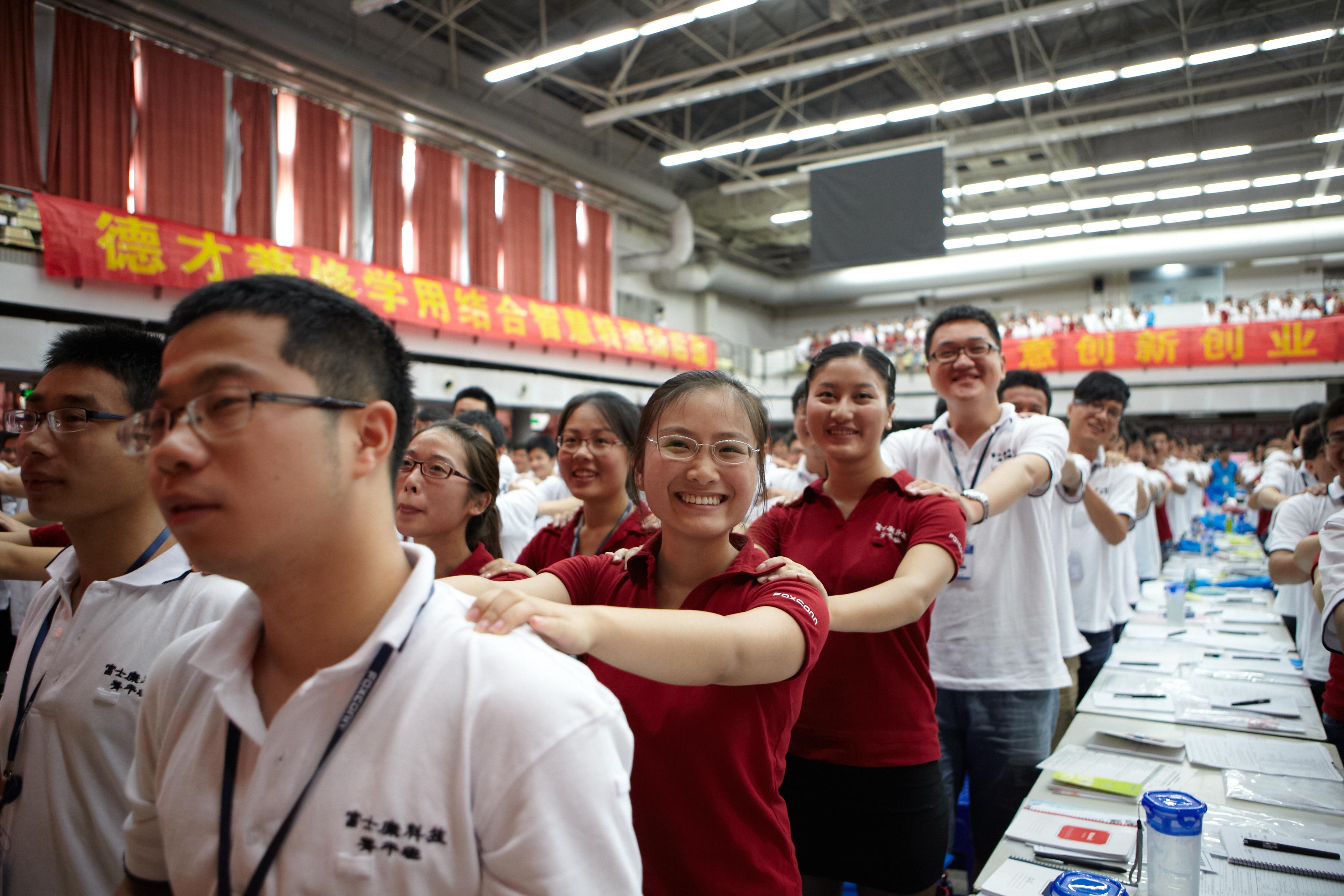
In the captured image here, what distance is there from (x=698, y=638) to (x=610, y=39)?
9.87 metres

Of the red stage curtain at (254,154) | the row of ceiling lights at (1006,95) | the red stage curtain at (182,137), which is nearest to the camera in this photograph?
the red stage curtain at (182,137)

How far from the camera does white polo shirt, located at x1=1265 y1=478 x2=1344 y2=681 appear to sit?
9.39ft

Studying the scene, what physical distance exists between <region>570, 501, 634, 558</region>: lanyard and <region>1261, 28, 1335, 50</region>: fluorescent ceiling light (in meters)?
11.0

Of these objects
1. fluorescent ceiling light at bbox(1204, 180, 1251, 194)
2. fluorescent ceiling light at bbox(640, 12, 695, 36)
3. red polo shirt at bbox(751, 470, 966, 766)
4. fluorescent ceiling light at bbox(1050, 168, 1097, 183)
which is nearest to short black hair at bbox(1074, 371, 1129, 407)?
red polo shirt at bbox(751, 470, 966, 766)

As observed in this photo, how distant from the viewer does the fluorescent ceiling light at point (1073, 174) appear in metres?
13.3

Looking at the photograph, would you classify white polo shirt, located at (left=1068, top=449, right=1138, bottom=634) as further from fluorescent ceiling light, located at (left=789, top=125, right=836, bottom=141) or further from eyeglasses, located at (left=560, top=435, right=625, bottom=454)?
fluorescent ceiling light, located at (left=789, top=125, right=836, bottom=141)

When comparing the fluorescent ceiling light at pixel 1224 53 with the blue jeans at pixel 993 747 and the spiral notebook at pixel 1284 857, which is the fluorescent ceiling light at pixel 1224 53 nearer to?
the blue jeans at pixel 993 747

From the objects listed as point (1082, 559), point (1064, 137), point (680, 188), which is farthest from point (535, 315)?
point (1082, 559)

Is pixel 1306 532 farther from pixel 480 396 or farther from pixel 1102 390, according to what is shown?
pixel 480 396

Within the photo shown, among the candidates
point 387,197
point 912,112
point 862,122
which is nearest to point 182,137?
point 387,197

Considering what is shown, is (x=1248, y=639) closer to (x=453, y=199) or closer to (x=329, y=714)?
(x=329, y=714)

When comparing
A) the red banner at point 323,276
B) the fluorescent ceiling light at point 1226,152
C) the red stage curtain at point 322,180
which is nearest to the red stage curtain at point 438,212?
the red banner at point 323,276

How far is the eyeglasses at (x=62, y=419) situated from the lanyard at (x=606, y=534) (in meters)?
1.16

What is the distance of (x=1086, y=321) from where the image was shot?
611 inches
